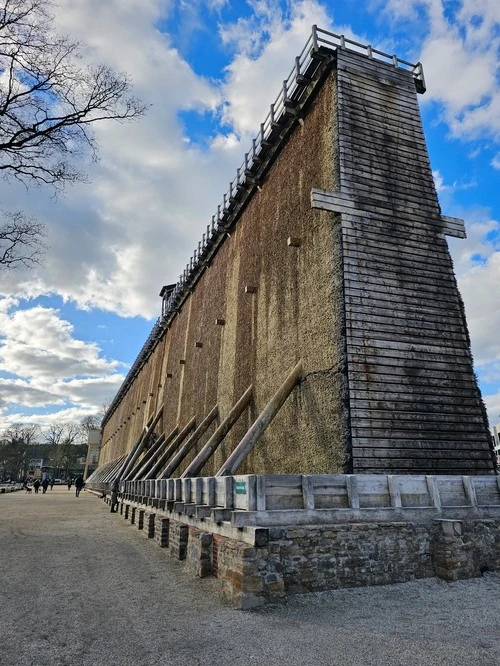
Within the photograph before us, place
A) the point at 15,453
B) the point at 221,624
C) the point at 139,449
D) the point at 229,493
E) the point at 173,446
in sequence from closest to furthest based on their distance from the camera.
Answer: the point at 221,624 < the point at 229,493 < the point at 173,446 < the point at 139,449 < the point at 15,453

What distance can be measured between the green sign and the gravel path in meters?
1.47

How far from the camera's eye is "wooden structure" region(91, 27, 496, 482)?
9398 millimetres

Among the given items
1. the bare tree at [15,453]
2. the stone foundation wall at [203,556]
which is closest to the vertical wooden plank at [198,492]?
the stone foundation wall at [203,556]

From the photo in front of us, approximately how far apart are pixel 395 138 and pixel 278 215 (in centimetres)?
424

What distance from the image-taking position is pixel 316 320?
1086cm

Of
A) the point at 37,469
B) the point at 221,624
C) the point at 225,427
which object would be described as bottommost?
the point at 221,624

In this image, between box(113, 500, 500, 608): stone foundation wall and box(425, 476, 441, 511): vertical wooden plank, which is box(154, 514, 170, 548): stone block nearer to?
box(113, 500, 500, 608): stone foundation wall

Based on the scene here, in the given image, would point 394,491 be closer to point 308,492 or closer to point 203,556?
point 308,492

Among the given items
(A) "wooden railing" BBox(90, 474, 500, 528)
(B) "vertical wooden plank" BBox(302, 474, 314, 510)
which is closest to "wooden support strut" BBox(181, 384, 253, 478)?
(A) "wooden railing" BBox(90, 474, 500, 528)

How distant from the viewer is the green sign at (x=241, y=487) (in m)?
6.67

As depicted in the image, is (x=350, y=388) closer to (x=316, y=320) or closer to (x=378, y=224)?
(x=316, y=320)

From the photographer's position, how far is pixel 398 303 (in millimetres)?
10289

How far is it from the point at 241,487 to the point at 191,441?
33.6 feet

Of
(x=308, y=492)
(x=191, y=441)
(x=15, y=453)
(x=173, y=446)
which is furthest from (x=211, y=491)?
(x=15, y=453)
